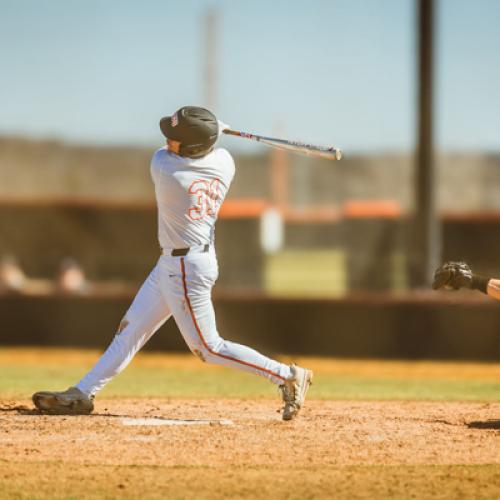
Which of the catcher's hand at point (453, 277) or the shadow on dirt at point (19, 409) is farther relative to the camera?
the shadow on dirt at point (19, 409)

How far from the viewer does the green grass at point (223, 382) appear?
9617mm

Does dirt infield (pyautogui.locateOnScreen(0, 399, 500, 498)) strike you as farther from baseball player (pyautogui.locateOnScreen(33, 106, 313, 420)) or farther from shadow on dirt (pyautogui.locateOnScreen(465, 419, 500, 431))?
baseball player (pyautogui.locateOnScreen(33, 106, 313, 420))

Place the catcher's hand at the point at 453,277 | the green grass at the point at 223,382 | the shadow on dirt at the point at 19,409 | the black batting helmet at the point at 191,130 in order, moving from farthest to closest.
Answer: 1. the green grass at the point at 223,382
2. the shadow on dirt at the point at 19,409
3. the catcher's hand at the point at 453,277
4. the black batting helmet at the point at 191,130

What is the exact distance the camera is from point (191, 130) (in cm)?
680

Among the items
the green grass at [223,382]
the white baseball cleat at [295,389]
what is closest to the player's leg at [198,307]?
the white baseball cleat at [295,389]

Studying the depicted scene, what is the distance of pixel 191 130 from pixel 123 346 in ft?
4.94

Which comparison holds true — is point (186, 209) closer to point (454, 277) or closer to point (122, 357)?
point (122, 357)

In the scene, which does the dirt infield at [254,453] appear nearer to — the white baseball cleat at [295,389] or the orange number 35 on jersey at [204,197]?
the white baseball cleat at [295,389]

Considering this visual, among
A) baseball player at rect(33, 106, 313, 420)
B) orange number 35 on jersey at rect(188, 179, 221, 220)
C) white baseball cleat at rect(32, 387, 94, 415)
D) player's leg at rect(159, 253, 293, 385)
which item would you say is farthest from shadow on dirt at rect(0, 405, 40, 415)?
orange number 35 on jersey at rect(188, 179, 221, 220)

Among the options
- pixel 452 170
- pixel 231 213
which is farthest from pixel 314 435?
pixel 452 170

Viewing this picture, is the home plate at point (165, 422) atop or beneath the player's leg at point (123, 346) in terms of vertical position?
beneath

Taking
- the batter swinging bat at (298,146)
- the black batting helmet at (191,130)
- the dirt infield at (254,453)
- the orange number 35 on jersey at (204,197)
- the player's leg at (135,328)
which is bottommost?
the dirt infield at (254,453)

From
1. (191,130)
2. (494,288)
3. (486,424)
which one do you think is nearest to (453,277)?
(494,288)

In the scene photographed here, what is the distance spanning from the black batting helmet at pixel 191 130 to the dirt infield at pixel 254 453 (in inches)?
71.0
